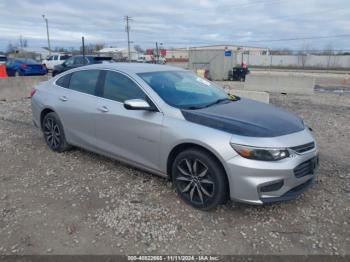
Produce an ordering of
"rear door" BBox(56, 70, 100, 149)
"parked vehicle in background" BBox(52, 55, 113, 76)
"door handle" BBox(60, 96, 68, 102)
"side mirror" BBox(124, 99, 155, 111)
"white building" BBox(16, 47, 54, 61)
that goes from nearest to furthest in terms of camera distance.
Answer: "side mirror" BBox(124, 99, 155, 111), "rear door" BBox(56, 70, 100, 149), "door handle" BBox(60, 96, 68, 102), "parked vehicle in background" BBox(52, 55, 113, 76), "white building" BBox(16, 47, 54, 61)

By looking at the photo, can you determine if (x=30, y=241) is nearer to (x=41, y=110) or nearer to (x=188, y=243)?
(x=188, y=243)

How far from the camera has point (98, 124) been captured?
14.0 ft

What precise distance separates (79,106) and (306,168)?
10.4 feet

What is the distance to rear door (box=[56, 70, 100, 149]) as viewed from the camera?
4.42 m

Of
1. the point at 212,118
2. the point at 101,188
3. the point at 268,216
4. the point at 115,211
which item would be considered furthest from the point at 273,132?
the point at 101,188

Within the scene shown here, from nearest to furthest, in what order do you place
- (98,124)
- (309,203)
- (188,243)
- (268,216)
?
(188,243), (268,216), (309,203), (98,124)

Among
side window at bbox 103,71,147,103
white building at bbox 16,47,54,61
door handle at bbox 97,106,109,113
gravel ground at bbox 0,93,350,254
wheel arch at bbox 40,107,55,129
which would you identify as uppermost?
white building at bbox 16,47,54,61

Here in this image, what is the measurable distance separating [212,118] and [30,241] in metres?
2.19

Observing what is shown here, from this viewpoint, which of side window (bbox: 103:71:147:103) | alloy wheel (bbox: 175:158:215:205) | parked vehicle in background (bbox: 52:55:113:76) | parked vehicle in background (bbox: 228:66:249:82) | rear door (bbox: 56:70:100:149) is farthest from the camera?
parked vehicle in background (bbox: 228:66:249:82)

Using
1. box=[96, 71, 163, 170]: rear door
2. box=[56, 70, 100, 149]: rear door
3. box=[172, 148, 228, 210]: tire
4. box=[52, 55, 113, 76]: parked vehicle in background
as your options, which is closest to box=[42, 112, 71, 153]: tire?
box=[56, 70, 100, 149]: rear door

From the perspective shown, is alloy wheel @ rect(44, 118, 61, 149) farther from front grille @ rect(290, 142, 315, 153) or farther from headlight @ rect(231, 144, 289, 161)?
front grille @ rect(290, 142, 315, 153)

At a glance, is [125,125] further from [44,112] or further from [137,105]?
[44,112]

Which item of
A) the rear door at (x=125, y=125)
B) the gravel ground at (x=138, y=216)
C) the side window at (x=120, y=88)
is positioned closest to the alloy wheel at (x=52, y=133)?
the gravel ground at (x=138, y=216)

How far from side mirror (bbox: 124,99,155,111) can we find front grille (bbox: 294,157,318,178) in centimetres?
173
